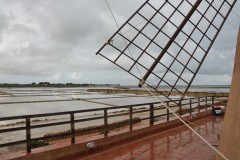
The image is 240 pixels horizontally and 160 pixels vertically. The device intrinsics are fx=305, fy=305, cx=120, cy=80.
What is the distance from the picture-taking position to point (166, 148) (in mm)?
8727

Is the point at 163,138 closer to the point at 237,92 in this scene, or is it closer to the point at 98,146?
the point at 98,146

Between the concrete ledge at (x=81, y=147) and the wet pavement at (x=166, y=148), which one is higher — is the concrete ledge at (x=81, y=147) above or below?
above

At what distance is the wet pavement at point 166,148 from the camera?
7750mm

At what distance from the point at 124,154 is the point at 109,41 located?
123 inches

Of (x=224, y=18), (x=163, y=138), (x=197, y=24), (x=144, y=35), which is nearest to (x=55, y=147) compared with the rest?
(x=144, y=35)

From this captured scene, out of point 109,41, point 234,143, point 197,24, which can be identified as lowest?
point 234,143

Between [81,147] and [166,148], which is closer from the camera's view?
[81,147]

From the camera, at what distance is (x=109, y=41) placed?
22.2ft

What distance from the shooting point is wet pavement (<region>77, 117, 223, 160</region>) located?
7750 millimetres

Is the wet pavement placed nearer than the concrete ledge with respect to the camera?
No

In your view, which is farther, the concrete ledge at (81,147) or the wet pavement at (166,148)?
the wet pavement at (166,148)

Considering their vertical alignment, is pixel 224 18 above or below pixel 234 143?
above

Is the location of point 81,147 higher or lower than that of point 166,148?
higher

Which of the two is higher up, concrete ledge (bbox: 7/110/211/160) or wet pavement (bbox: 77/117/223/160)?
concrete ledge (bbox: 7/110/211/160)
